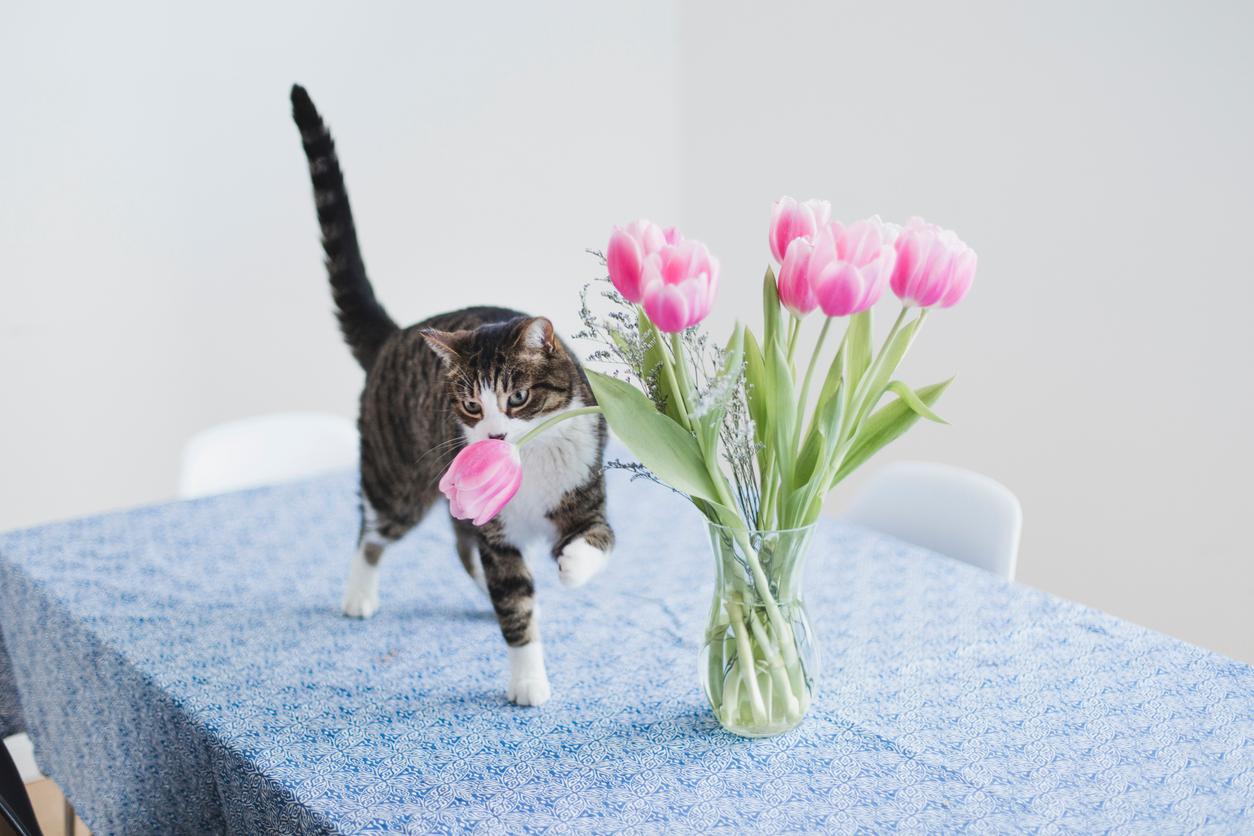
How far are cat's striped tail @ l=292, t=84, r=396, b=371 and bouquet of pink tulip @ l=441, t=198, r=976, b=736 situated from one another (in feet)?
1.47

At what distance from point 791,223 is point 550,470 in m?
0.35

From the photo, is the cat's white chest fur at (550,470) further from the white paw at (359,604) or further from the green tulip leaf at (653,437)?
the white paw at (359,604)

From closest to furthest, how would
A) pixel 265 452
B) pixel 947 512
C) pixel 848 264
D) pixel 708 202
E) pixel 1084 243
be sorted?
pixel 848 264
pixel 947 512
pixel 265 452
pixel 1084 243
pixel 708 202

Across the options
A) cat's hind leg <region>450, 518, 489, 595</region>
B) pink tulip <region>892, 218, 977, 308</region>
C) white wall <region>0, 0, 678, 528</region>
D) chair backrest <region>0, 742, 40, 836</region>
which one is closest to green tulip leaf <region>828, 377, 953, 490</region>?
pink tulip <region>892, 218, 977, 308</region>

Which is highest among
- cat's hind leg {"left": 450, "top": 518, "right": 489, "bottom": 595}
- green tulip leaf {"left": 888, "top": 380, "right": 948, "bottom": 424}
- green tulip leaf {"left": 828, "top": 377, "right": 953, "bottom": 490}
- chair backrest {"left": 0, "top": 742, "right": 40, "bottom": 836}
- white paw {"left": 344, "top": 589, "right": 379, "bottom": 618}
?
green tulip leaf {"left": 888, "top": 380, "right": 948, "bottom": 424}

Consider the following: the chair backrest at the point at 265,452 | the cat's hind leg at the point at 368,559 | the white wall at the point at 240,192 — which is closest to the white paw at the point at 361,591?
the cat's hind leg at the point at 368,559

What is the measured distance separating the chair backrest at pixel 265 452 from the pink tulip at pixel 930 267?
1.45 metres

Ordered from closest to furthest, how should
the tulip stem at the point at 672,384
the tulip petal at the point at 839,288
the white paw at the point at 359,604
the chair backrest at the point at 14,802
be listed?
the tulip petal at the point at 839,288 < the tulip stem at the point at 672,384 < the chair backrest at the point at 14,802 < the white paw at the point at 359,604

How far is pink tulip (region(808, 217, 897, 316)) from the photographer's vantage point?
86 centimetres

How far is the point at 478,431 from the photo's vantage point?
1096mm

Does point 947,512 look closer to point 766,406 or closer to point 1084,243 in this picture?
point 766,406

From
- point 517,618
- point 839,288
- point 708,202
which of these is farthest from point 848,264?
point 708,202

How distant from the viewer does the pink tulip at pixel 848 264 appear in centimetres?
86

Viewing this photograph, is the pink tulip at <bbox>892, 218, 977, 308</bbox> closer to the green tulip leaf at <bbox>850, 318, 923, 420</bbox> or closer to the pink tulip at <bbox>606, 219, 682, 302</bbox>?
the green tulip leaf at <bbox>850, 318, 923, 420</bbox>
